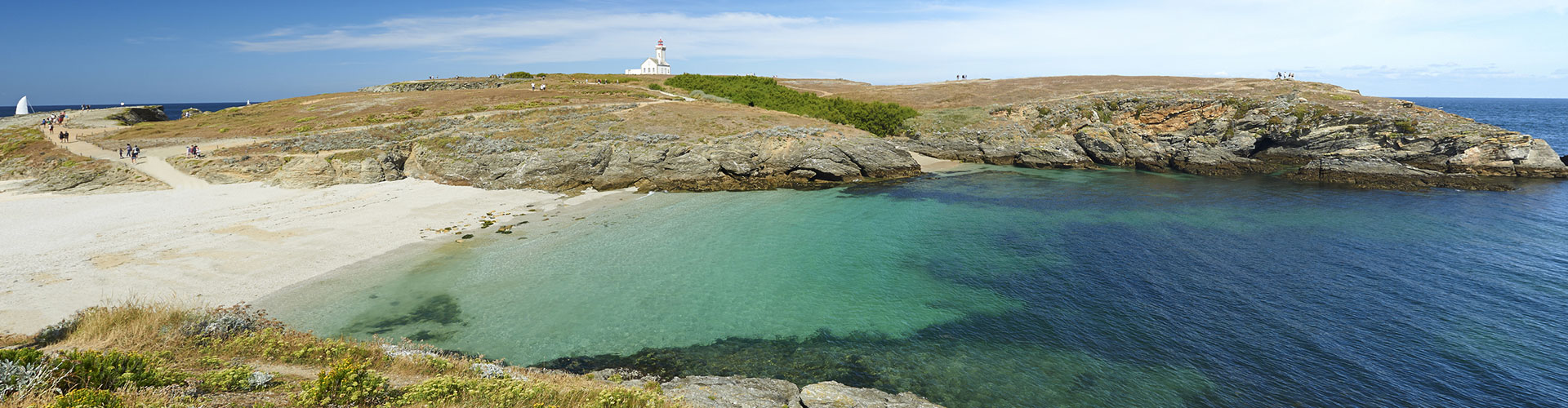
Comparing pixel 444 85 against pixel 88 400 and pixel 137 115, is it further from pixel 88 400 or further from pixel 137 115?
pixel 88 400

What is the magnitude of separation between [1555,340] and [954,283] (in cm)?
1754

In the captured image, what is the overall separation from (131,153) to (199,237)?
23.2 meters

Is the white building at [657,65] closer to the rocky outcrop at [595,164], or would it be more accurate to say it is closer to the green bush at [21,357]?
the rocky outcrop at [595,164]

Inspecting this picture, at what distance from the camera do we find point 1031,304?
19984 millimetres

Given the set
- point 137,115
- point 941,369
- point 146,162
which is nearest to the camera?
point 941,369

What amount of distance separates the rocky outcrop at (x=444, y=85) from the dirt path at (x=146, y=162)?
38.9 metres

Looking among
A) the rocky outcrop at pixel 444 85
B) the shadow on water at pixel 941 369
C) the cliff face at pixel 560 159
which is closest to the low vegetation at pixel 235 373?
the shadow on water at pixel 941 369

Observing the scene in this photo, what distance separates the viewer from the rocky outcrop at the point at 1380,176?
138 feet

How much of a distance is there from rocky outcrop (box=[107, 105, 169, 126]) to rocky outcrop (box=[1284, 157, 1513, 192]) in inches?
4376

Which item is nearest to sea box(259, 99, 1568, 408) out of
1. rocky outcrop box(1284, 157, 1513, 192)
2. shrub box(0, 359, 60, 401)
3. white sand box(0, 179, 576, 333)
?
white sand box(0, 179, 576, 333)

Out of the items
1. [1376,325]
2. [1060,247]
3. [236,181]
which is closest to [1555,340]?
[1376,325]

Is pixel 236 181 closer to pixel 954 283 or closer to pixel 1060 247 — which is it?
pixel 954 283

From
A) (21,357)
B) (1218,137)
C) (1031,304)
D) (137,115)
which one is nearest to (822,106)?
(1218,137)

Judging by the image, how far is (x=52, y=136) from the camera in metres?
44.5
